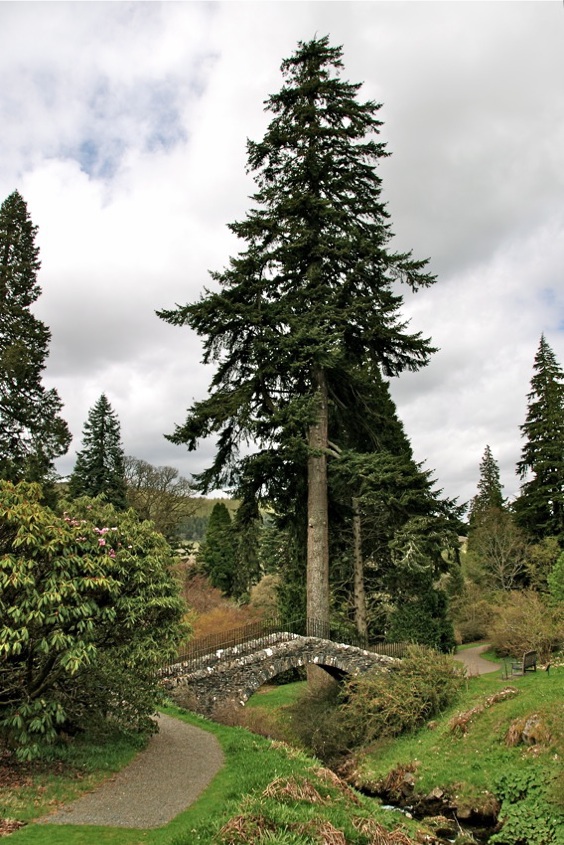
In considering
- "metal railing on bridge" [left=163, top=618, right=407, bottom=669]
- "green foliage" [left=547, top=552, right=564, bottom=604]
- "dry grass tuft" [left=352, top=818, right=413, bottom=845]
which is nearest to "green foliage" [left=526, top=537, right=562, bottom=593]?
"green foliage" [left=547, top=552, right=564, bottom=604]

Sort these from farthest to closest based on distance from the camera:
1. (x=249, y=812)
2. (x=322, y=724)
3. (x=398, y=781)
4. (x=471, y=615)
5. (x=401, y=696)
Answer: (x=471, y=615)
(x=322, y=724)
(x=401, y=696)
(x=398, y=781)
(x=249, y=812)

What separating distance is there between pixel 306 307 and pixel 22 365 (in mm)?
11923

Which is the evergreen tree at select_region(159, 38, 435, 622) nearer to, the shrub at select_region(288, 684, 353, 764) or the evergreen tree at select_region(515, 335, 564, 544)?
the shrub at select_region(288, 684, 353, 764)

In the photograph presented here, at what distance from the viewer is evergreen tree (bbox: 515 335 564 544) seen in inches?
1294

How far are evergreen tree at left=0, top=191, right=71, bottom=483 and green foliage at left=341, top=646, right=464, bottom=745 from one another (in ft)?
48.4

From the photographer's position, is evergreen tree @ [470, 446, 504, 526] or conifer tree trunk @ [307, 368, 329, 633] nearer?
conifer tree trunk @ [307, 368, 329, 633]

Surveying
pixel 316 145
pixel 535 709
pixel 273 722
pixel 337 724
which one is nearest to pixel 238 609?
pixel 273 722

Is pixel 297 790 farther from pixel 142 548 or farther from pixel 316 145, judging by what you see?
pixel 316 145

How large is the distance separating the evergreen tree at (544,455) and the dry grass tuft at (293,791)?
2902cm

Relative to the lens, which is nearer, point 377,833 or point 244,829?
point 244,829

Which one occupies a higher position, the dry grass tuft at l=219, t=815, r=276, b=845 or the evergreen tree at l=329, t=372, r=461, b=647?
the evergreen tree at l=329, t=372, r=461, b=647

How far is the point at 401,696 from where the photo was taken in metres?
15.6

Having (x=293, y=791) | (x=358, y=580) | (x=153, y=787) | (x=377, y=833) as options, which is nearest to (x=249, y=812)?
(x=293, y=791)

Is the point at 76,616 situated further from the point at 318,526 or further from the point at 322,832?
the point at 318,526
